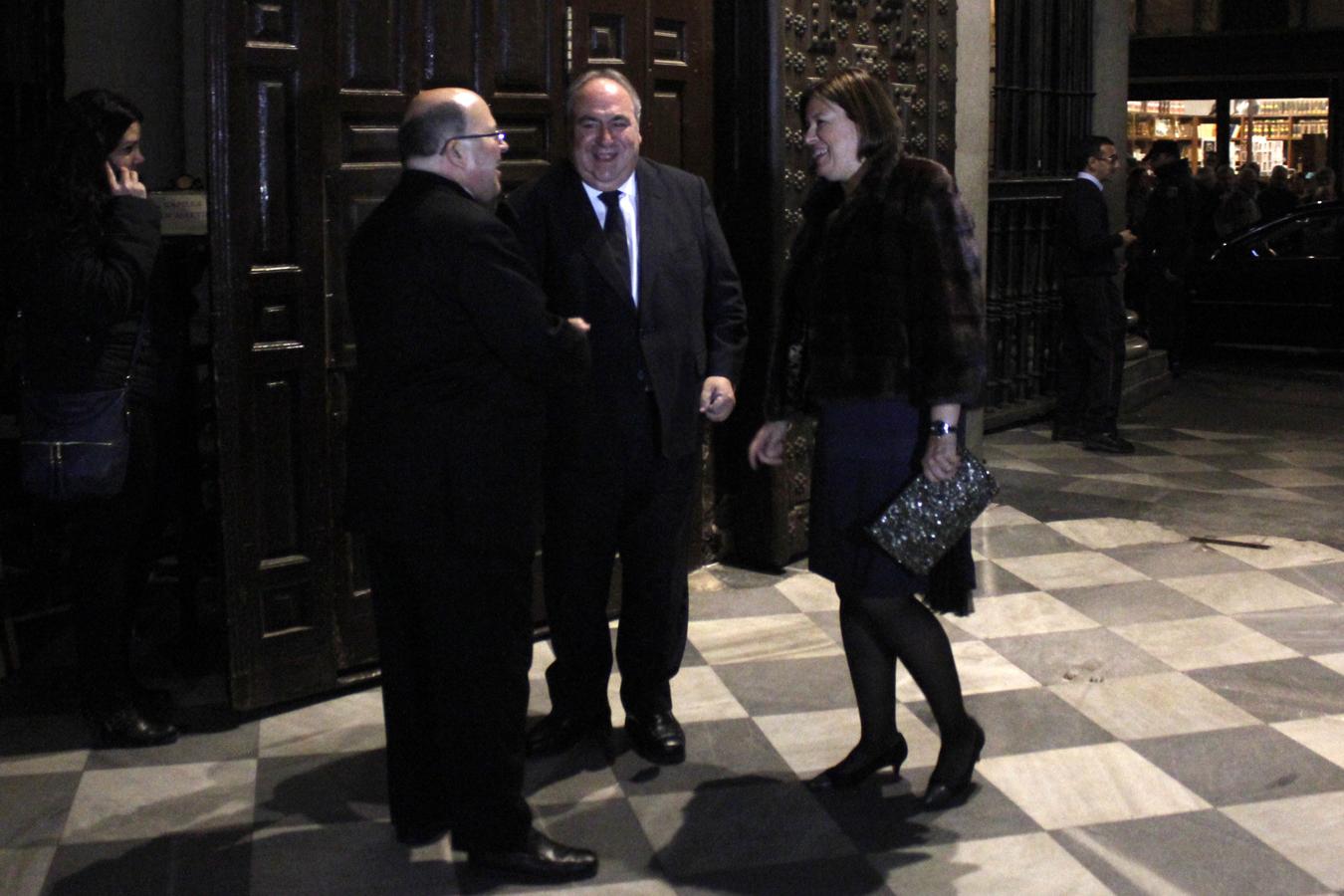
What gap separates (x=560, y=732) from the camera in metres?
4.46

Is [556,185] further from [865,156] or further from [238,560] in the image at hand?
[238,560]

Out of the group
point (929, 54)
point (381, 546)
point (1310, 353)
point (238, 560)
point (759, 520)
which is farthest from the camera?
point (1310, 353)

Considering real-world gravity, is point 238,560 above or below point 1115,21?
below

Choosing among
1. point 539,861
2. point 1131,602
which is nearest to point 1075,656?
point 1131,602

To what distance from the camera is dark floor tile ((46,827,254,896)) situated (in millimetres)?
3654

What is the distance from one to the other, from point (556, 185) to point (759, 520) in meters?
2.39

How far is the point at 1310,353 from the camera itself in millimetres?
13688

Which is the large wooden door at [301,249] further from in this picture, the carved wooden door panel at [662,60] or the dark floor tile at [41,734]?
the dark floor tile at [41,734]

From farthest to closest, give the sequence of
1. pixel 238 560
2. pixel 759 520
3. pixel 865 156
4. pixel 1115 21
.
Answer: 1. pixel 1115 21
2. pixel 759 520
3. pixel 238 560
4. pixel 865 156

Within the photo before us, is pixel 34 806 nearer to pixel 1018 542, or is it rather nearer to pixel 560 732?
pixel 560 732

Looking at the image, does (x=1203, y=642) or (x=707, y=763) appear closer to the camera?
(x=707, y=763)

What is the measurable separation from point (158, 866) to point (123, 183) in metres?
1.74

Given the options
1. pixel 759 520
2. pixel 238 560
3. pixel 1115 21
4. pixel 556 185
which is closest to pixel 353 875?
pixel 238 560

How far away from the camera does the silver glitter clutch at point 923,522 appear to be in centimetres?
382
